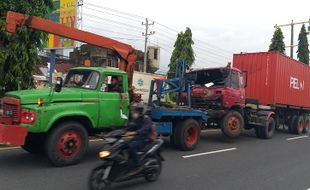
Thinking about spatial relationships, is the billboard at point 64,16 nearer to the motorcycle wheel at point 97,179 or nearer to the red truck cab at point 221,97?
the red truck cab at point 221,97

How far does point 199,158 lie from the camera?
40.4 feet

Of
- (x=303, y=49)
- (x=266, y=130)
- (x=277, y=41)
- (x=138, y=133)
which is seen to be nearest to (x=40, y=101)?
(x=138, y=133)

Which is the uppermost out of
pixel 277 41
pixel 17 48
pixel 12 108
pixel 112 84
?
pixel 277 41

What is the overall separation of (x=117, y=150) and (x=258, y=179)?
3682 mm

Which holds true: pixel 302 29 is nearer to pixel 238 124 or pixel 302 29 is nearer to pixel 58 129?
pixel 238 124

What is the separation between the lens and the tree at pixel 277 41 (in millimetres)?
41125

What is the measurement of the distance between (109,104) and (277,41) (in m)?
33.6

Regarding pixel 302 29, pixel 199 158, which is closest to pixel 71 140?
pixel 199 158

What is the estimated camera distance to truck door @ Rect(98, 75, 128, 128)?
→ 10735 millimetres

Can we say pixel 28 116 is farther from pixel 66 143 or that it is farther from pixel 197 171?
pixel 197 171

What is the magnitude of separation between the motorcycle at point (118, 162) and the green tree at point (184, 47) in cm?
2530

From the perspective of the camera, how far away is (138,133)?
814 centimetres

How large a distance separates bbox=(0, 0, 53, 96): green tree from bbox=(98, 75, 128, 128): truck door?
15.4ft

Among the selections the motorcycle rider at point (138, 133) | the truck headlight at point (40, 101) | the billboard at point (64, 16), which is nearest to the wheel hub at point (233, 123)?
the motorcycle rider at point (138, 133)
